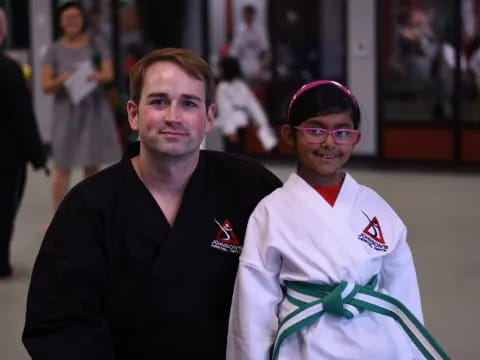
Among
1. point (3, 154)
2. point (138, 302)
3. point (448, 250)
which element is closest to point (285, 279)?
point (138, 302)

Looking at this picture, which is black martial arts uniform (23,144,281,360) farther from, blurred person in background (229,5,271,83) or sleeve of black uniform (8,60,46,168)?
blurred person in background (229,5,271,83)

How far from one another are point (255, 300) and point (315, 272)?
0.49 ft

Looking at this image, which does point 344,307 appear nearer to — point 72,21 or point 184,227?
point 184,227

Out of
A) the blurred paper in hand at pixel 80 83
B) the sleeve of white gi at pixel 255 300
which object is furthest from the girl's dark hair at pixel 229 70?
the sleeve of white gi at pixel 255 300

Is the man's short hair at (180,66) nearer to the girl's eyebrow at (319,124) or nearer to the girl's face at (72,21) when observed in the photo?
the girl's eyebrow at (319,124)

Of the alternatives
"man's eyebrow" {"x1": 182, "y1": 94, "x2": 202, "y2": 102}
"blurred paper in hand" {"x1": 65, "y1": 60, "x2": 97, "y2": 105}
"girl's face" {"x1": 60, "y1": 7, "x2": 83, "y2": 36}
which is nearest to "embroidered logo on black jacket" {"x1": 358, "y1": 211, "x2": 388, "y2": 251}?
"man's eyebrow" {"x1": 182, "y1": 94, "x2": 202, "y2": 102}

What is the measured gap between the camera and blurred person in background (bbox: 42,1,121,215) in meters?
6.70

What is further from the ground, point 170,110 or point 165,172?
point 170,110

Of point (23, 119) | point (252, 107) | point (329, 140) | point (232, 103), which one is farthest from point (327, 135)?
point (252, 107)

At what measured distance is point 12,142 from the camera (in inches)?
221

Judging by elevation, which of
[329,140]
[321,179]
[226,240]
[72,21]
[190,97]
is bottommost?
[226,240]

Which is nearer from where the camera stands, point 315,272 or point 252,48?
point 315,272

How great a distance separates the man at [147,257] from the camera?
2.16 m

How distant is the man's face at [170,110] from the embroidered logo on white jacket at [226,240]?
20cm
